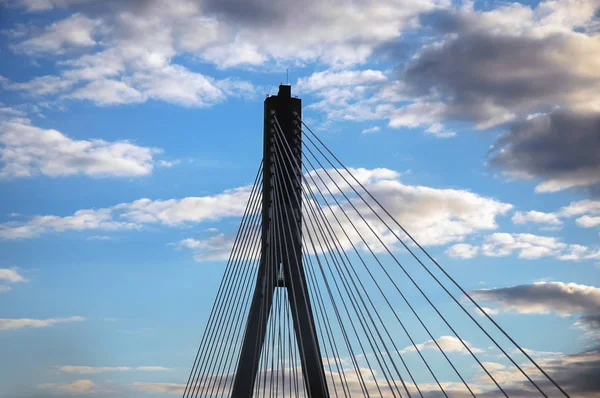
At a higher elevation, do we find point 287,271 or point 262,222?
point 262,222

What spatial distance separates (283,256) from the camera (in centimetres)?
2039

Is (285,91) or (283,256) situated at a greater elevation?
(285,91)

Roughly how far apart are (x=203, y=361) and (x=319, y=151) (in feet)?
20.6

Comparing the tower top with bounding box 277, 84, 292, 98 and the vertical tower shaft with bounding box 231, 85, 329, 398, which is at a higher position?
the tower top with bounding box 277, 84, 292, 98

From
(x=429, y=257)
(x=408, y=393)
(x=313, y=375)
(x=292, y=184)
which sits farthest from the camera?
(x=292, y=184)

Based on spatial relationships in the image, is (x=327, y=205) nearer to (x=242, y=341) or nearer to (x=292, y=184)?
(x=292, y=184)

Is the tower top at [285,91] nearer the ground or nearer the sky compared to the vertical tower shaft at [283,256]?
nearer the sky

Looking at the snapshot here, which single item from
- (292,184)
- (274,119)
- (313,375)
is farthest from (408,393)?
(274,119)

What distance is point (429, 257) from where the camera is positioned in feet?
55.0

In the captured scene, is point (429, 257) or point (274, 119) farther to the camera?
point (274, 119)

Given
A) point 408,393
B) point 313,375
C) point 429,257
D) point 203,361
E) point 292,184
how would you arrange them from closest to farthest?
point 408,393 < point 429,257 < point 313,375 < point 292,184 < point 203,361

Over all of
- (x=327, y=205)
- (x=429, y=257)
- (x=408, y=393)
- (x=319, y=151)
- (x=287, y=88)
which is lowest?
(x=408, y=393)

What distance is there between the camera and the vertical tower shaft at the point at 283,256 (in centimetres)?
1967

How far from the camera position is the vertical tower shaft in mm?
19672
